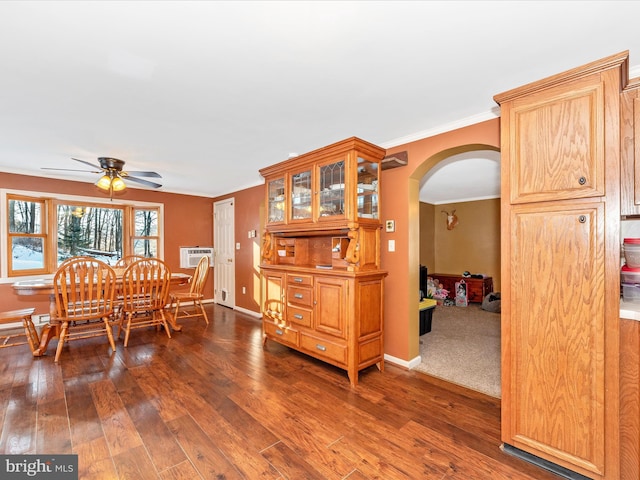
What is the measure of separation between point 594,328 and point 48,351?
4.97 meters

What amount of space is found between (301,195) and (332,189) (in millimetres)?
461

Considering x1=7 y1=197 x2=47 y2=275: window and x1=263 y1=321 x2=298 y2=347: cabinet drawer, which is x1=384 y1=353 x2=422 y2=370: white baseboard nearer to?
x1=263 y1=321 x2=298 y2=347: cabinet drawer

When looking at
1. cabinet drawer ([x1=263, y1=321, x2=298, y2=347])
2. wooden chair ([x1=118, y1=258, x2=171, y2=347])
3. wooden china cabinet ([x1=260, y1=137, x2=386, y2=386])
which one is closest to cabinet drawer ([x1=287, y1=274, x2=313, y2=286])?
wooden china cabinet ([x1=260, y1=137, x2=386, y2=386])

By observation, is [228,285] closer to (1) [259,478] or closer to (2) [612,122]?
(1) [259,478]

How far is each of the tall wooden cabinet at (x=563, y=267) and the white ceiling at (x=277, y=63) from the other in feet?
1.11

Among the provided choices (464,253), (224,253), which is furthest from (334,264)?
(464,253)

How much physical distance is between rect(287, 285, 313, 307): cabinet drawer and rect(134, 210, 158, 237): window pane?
3832 millimetres

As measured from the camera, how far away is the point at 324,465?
1.67 m

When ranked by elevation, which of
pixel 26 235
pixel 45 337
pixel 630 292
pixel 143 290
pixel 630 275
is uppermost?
pixel 26 235

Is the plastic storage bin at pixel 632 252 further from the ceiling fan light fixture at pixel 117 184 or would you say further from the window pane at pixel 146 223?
the window pane at pixel 146 223

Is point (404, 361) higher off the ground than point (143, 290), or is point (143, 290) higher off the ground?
point (143, 290)

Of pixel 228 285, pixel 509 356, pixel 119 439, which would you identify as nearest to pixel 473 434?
pixel 509 356

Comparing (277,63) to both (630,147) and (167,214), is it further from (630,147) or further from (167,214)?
(167,214)

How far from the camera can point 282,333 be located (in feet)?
10.9
